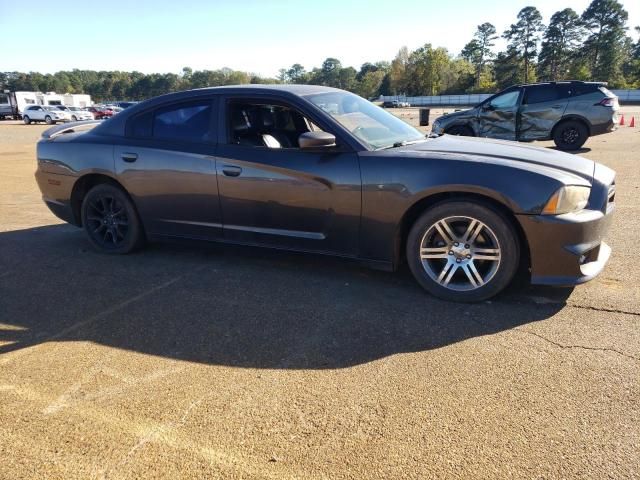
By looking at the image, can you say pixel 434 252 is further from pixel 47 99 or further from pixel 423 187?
pixel 47 99

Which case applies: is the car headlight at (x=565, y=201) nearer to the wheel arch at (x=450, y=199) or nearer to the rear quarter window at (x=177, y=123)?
the wheel arch at (x=450, y=199)

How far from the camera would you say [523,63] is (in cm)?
9488

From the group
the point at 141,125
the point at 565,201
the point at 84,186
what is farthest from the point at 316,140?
the point at 84,186

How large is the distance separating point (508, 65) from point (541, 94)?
3697 inches

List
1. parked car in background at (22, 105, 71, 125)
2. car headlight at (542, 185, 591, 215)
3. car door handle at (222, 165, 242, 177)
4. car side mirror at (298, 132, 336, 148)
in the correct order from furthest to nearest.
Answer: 1. parked car in background at (22, 105, 71, 125)
2. car door handle at (222, 165, 242, 177)
3. car side mirror at (298, 132, 336, 148)
4. car headlight at (542, 185, 591, 215)

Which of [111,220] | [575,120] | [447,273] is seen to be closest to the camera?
[447,273]

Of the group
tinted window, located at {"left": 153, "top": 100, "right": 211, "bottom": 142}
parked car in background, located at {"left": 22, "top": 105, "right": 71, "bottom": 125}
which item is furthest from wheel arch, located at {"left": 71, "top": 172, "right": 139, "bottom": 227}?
parked car in background, located at {"left": 22, "top": 105, "right": 71, "bottom": 125}

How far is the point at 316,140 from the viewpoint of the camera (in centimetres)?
373

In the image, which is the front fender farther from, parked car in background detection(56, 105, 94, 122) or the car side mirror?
parked car in background detection(56, 105, 94, 122)

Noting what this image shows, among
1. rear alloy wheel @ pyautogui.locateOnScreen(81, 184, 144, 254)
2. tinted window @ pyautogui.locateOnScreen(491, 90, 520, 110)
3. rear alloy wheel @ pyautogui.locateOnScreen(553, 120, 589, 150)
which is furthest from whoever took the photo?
tinted window @ pyautogui.locateOnScreen(491, 90, 520, 110)

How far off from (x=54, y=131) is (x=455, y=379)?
5060mm

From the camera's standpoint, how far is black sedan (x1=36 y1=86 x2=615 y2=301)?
11.2 feet

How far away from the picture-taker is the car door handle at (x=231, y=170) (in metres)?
4.19

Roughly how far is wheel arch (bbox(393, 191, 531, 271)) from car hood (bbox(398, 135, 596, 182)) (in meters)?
0.31
